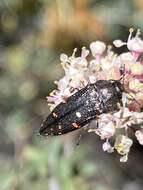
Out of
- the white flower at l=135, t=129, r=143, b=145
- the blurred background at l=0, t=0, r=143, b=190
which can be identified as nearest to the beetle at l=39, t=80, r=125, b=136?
the white flower at l=135, t=129, r=143, b=145

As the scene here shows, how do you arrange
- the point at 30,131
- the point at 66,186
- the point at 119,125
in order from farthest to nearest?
the point at 30,131 → the point at 66,186 → the point at 119,125

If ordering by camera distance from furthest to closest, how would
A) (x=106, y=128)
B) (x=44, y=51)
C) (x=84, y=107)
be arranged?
1. (x=44, y=51)
2. (x=84, y=107)
3. (x=106, y=128)

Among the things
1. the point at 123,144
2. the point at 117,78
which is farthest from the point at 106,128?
the point at 117,78

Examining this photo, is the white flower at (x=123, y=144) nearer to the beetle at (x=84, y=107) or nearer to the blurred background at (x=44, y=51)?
the beetle at (x=84, y=107)

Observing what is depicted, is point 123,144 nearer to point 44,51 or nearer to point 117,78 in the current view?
point 117,78

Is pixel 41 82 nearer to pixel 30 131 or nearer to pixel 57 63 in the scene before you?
pixel 57 63

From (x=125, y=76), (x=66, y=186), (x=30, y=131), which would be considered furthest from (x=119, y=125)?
(x=30, y=131)

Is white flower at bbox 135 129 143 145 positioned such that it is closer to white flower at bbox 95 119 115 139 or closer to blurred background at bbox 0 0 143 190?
white flower at bbox 95 119 115 139
